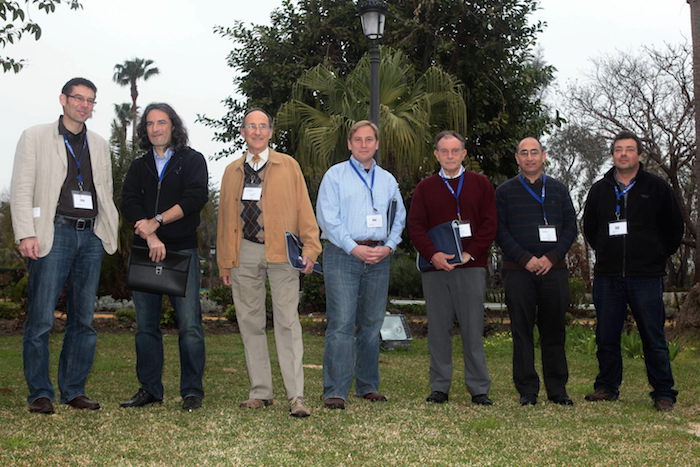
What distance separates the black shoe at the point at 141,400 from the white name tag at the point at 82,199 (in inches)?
55.4

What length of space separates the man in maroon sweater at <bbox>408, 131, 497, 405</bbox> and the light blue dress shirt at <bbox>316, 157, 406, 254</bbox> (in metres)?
0.36

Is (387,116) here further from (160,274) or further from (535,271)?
(160,274)

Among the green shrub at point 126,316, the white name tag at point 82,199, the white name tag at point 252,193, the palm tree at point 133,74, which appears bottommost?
the green shrub at point 126,316

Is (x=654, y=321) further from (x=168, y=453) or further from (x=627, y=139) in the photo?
(x=168, y=453)

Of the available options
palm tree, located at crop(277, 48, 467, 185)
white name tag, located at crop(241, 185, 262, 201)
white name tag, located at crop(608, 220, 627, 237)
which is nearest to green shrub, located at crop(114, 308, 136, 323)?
palm tree, located at crop(277, 48, 467, 185)

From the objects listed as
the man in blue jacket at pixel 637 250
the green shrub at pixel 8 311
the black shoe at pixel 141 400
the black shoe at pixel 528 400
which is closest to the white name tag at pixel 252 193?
the black shoe at pixel 141 400

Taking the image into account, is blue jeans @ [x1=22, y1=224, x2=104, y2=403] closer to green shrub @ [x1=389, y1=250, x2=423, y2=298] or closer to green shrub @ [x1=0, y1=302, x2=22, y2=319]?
green shrub @ [x1=0, y1=302, x2=22, y2=319]

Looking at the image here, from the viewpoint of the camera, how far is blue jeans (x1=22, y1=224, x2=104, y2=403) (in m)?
5.76

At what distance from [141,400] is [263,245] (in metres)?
1.45

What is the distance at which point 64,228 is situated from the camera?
5.80m

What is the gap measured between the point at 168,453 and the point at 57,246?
1939mm

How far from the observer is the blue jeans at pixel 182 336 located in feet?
19.7

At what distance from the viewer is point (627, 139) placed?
21.7 ft

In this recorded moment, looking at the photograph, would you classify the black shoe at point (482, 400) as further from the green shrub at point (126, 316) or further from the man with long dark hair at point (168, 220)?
the green shrub at point (126, 316)
